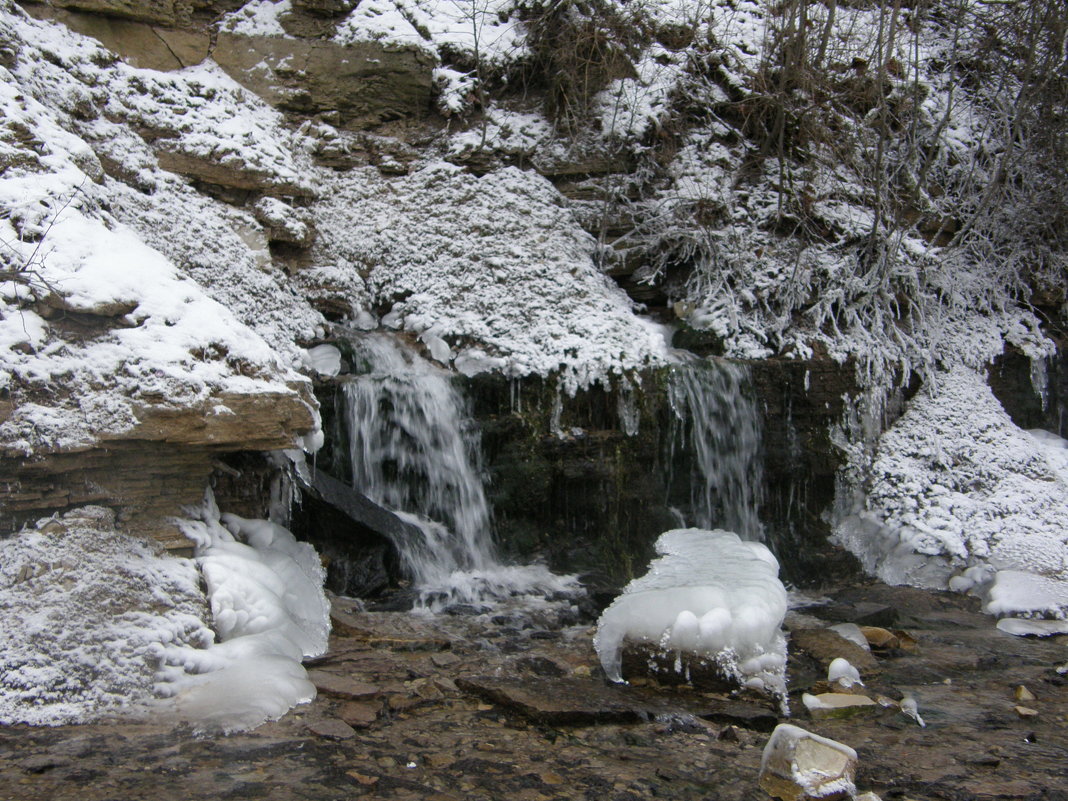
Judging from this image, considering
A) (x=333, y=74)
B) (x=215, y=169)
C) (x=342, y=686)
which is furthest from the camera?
(x=333, y=74)

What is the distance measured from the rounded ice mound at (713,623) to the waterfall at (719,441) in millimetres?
1807

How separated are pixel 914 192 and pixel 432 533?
6.01m

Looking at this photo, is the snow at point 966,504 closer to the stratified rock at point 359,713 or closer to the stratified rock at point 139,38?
the stratified rock at point 359,713

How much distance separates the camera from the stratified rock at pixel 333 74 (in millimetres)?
7793

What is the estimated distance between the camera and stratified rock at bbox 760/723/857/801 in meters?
3.16

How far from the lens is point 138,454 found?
13.7ft

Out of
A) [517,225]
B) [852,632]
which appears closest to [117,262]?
[517,225]

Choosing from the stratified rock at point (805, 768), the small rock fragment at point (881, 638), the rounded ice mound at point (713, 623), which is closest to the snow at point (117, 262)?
the rounded ice mound at point (713, 623)

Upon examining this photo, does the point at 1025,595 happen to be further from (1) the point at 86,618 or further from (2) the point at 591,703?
(1) the point at 86,618

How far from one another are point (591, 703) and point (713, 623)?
0.74 m

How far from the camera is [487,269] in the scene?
23.9ft

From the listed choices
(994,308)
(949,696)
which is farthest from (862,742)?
(994,308)

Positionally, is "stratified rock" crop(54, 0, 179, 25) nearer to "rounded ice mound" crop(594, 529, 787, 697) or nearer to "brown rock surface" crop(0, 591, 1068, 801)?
"brown rock surface" crop(0, 591, 1068, 801)

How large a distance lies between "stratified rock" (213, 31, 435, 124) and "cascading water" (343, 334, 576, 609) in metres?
3.20
